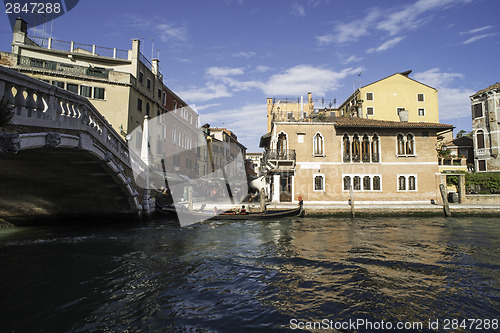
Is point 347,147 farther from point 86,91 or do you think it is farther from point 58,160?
point 86,91

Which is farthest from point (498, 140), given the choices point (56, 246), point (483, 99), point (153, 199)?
point (56, 246)

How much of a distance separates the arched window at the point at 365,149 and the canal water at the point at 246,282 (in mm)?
10136

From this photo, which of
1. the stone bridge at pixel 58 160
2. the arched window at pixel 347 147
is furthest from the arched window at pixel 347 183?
the stone bridge at pixel 58 160

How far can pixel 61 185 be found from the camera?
11.1m

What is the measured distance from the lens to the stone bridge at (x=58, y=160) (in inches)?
225

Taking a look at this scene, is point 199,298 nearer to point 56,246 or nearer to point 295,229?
point 56,246

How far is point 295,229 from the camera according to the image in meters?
12.8

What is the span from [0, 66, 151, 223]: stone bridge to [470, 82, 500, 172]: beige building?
30.6 m

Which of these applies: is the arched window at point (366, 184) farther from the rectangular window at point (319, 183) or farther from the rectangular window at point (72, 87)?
the rectangular window at point (72, 87)

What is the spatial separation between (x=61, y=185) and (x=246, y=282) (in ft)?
30.8

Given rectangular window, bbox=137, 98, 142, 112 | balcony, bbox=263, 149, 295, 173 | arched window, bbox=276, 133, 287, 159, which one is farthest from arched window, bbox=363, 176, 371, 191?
rectangular window, bbox=137, 98, 142, 112

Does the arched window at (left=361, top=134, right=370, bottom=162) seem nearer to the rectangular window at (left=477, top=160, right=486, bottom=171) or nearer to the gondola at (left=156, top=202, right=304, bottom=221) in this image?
the gondola at (left=156, top=202, right=304, bottom=221)

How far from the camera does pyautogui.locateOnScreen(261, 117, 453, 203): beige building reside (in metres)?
20.1

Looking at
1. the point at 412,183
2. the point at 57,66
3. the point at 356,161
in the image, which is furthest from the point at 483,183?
the point at 57,66
